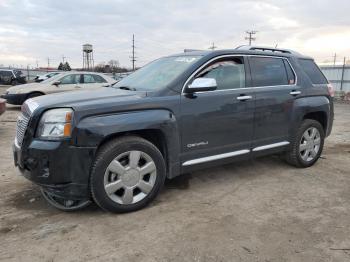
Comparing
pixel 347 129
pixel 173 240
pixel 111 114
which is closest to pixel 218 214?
pixel 173 240

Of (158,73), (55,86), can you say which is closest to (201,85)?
(158,73)

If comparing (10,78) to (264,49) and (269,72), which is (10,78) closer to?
(264,49)

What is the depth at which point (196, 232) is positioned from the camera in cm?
329

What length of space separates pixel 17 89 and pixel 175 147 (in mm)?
10478

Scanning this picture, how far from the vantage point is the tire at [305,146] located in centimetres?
524

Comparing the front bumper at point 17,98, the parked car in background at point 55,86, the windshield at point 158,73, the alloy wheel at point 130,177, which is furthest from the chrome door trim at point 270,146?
the front bumper at point 17,98

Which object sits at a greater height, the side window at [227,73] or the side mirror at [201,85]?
the side window at [227,73]

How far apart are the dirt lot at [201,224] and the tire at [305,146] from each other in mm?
455

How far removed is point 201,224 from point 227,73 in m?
2.00

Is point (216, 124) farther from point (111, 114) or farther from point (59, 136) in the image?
point (59, 136)

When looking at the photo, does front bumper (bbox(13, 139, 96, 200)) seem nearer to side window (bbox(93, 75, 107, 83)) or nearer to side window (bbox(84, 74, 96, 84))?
side window (bbox(84, 74, 96, 84))

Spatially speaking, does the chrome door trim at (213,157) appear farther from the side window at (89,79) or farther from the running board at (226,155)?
the side window at (89,79)

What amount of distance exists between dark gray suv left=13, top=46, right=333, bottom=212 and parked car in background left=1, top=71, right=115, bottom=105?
8141mm

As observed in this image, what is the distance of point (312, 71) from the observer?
5.54m
